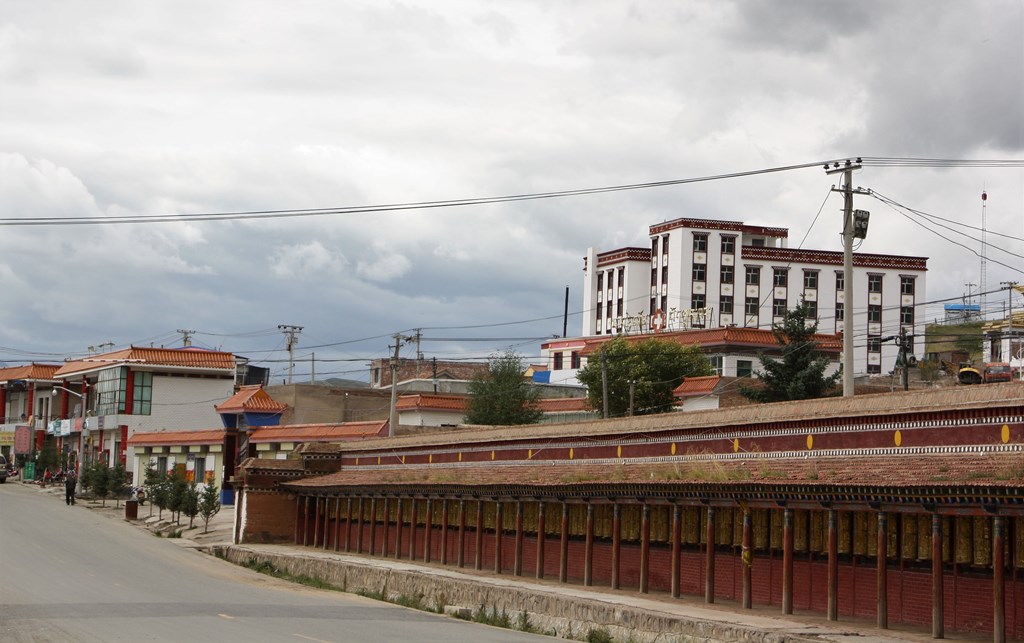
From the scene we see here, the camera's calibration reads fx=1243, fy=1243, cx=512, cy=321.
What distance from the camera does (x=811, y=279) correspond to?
359 ft

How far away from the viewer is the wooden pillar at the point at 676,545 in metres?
27.2

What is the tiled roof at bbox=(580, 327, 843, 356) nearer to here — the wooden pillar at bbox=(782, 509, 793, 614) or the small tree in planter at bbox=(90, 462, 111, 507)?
the small tree in planter at bbox=(90, 462, 111, 507)

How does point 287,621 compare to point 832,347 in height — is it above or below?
below

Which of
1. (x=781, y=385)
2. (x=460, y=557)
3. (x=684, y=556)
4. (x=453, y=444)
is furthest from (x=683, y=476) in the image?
(x=781, y=385)

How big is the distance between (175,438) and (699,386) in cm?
3139

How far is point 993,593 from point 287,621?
13.6 meters

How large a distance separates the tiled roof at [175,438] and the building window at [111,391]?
4.14m

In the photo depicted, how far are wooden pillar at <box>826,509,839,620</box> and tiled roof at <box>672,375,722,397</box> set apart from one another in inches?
1371

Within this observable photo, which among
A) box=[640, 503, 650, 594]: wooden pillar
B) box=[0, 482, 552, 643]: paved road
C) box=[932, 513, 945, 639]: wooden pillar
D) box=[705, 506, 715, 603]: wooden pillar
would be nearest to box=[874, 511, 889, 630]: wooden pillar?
box=[932, 513, 945, 639]: wooden pillar

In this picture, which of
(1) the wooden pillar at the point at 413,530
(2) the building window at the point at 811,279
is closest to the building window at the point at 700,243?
(2) the building window at the point at 811,279

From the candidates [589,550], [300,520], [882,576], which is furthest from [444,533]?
[882,576]

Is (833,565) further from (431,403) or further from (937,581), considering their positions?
(431,403)

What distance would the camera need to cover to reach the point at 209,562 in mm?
43094

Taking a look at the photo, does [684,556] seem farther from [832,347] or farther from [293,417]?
[832,347]
